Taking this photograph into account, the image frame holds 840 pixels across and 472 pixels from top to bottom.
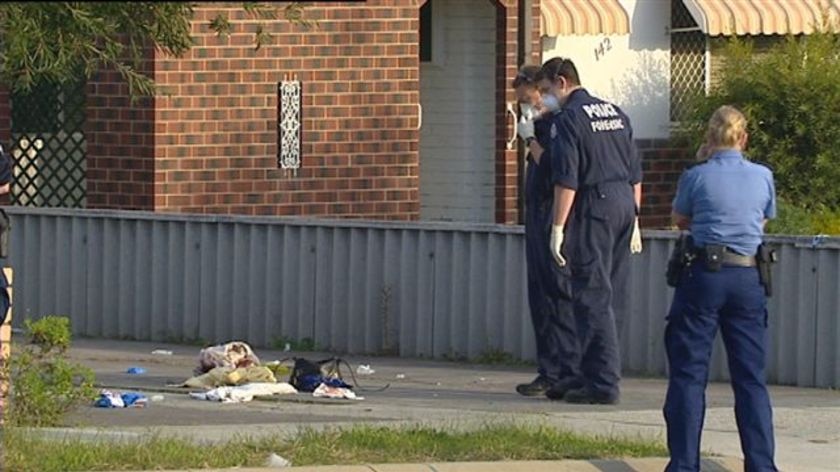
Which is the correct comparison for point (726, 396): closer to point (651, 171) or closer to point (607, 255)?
point (607, 255)

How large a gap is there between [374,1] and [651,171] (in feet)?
14.1

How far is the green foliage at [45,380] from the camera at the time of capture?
10.6m

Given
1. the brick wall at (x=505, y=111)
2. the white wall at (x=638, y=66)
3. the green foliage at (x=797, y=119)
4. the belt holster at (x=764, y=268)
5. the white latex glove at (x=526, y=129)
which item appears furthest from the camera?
the white wall at (x=638, y=66)

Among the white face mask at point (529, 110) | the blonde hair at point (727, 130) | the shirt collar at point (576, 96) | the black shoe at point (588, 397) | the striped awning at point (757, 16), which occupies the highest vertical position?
the striped awning at point (757, 16)

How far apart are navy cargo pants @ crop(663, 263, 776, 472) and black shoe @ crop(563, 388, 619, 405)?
2389 millimetres

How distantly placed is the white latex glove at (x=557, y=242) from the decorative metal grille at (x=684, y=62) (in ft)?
33.6

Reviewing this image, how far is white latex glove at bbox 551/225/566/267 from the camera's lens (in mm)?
11820

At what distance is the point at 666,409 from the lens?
31.7 feet

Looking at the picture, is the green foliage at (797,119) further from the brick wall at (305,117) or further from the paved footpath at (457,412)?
the paved footpath at (457,412)

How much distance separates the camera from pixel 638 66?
21906 millimetres


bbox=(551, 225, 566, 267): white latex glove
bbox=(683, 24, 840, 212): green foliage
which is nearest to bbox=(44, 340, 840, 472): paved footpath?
bbox=(551, 225, 566, 267): white latex glove

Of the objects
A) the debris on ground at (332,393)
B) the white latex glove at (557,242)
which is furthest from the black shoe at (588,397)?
the debris on ground at (332,393)

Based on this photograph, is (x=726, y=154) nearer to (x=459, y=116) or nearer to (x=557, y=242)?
(x=557, y=242)

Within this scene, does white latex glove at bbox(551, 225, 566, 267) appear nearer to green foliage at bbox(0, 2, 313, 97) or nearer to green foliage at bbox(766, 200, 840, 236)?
green foliage at bbox(0, 2, 313, 97)
